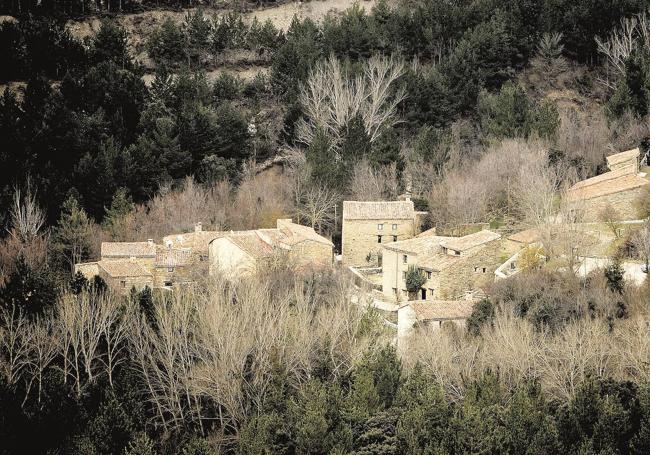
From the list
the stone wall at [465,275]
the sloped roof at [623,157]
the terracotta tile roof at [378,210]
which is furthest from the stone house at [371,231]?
the sloped roof at [623,157]

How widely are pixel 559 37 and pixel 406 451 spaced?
133 ft

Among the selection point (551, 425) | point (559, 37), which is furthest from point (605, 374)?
point (559, 37)

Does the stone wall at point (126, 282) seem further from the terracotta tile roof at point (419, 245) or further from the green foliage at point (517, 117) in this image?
the green foliage at point (517, 117)

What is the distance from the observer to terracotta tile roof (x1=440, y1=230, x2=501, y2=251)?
37.2 metres

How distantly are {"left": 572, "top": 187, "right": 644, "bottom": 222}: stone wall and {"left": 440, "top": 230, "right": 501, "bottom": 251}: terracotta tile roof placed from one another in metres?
3.30

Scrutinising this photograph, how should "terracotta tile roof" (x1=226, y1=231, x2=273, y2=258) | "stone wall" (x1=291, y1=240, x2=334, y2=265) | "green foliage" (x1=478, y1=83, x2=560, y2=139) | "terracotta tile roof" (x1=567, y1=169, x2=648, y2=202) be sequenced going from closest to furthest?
"terracotta tile roof" (x1=567, y1=169, x2=648, y2=202) → "terracotta tile roof" (x1=226, y1=231, x2=273, y2=258) → "stone wall" (x1=291, y1=240, x2=334, y2=265) → "green foliage" (x1=478, y1=83, x2=560, y2=139)

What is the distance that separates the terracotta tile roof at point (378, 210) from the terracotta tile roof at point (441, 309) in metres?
9.33

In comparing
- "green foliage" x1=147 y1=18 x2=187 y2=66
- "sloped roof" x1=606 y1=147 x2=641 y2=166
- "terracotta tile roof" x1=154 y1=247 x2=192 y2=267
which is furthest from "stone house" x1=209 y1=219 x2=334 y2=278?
"green foliage" x1=147 y1=18 x2=187 y2=66

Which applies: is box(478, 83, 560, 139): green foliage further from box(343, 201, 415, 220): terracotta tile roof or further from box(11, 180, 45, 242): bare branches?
box(11, 180, 45, 242): bare branches

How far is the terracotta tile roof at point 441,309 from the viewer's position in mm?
33281

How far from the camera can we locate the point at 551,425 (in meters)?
25.0

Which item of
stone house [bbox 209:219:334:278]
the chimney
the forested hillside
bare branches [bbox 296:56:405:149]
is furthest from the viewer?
bare branches [bbox 296:56:405:149]

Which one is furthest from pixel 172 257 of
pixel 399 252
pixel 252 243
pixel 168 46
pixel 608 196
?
pixel 168 46

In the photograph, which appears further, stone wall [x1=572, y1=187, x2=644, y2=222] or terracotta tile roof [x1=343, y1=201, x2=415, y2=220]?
terracotta tile roof [x1=343, y1=201, x2=415, y2=220]
